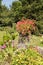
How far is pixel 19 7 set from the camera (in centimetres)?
3091

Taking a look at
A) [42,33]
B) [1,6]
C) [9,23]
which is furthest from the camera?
[1,6]

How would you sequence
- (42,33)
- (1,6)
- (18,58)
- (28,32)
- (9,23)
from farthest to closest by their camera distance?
(1,6), (9,23), (42,33), (28,32), (18,58)

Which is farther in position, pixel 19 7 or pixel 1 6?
pixel 1 6

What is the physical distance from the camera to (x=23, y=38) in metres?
19.4

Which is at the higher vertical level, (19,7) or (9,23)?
(19,7)

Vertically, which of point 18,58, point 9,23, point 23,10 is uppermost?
point 18,58

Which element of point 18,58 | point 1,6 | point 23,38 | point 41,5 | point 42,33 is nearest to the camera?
point 18,58

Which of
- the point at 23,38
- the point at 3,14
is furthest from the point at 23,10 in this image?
the point at 23,38

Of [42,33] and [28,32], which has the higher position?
[28,32]

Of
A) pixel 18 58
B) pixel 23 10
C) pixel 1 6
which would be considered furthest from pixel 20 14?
pixel 18 58

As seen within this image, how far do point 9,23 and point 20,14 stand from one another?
2.59 meters

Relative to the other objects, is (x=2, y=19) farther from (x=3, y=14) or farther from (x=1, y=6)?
(x=1, y=6)

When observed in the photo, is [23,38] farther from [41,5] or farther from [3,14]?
[3,14]

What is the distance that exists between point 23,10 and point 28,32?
34.6 feet
